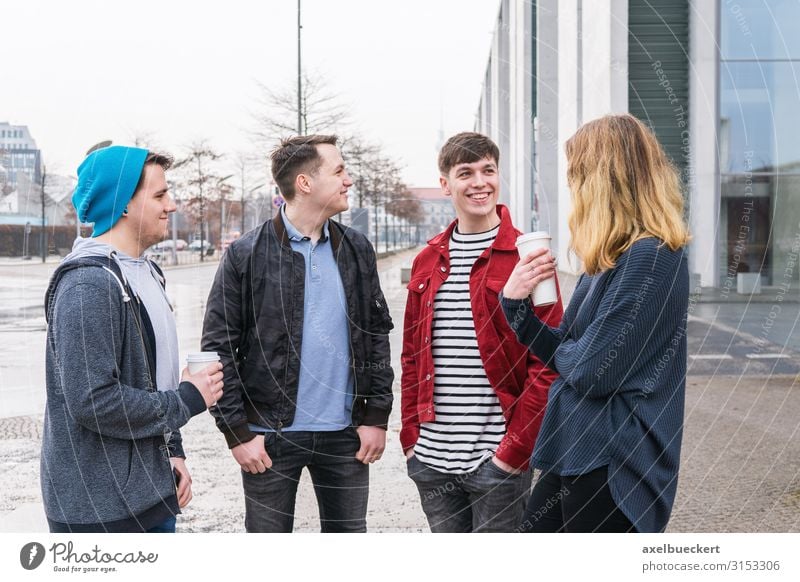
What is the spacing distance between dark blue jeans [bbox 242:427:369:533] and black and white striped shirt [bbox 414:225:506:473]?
254 millimetres

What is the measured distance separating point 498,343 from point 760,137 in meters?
11.3

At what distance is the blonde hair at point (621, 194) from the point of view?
1.99 metres

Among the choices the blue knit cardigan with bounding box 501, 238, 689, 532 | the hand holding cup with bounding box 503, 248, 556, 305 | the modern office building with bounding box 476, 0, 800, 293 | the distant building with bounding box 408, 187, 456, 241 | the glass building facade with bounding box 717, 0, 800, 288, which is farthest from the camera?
the glass building facade with bounding box 717, 0, 800, 288

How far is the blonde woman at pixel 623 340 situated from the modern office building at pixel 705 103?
7071mm

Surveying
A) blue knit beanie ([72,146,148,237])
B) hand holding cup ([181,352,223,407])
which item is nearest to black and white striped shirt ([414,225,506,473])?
hand holding cup ([181,352,223,407])

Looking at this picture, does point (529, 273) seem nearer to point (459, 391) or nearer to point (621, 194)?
point (621, 194)

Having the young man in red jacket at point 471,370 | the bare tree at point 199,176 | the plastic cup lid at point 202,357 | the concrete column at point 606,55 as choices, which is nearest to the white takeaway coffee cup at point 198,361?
the plastic cup lid at point 202,357

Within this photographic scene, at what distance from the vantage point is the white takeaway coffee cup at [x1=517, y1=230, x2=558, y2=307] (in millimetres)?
2148

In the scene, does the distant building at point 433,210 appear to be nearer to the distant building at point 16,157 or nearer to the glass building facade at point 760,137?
the distant building at point 16,157

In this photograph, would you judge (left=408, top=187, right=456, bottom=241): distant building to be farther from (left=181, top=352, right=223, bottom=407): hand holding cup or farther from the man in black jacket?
(left=181, top=352, right=223, bottom=407): hand holding cup

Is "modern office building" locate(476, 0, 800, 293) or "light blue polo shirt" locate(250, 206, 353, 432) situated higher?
"modern office building" locate(476, 0, 800, 293)

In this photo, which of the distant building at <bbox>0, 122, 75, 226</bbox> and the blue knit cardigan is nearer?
the blue knit cardigan

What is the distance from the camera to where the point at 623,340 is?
1.95 meters

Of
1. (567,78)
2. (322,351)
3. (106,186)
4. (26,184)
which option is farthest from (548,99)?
(106,186)
